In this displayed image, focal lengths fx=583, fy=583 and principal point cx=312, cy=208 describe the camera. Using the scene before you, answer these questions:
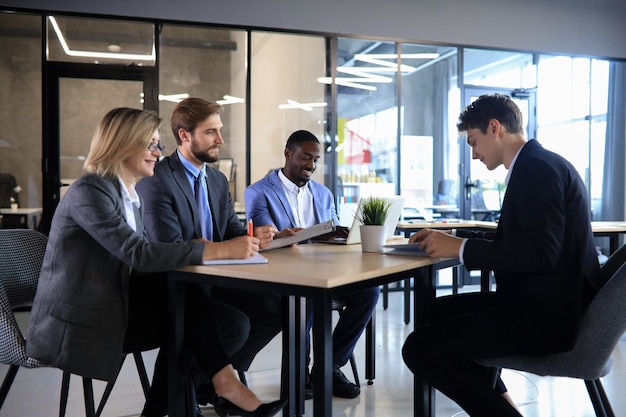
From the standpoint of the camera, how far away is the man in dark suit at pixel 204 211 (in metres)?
2.34

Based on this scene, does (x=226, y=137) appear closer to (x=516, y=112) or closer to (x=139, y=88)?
(x=139, y=88)

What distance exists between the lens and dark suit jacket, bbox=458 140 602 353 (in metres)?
1.70

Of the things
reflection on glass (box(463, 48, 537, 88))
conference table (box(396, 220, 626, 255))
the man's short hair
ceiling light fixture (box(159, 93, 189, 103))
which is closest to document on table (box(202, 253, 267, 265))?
the man's short hair

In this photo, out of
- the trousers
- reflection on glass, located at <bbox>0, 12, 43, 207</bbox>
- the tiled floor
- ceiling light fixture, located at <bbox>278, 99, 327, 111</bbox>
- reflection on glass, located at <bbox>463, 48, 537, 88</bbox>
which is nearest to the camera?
the trousers

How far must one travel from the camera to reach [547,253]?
5.52 ft

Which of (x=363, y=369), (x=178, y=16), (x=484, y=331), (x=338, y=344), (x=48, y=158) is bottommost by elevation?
(x=363, y=369)

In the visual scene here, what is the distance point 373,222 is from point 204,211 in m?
0.76

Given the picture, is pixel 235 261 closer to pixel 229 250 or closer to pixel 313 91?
pixel 229 250

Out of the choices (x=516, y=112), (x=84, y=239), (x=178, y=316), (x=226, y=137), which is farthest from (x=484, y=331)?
(x=226, y=137)

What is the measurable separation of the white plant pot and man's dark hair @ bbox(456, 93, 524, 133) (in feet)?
1.77

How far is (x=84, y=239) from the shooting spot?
189 cm

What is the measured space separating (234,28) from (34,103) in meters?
1.92

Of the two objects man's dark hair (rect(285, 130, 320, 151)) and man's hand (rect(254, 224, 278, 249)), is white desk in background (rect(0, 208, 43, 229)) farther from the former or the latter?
man's hand (rect(254, 224, 278, 249))

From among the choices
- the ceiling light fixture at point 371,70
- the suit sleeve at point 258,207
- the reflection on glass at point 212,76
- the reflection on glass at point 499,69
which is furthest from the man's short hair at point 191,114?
the reflection on glass at point 499,69
